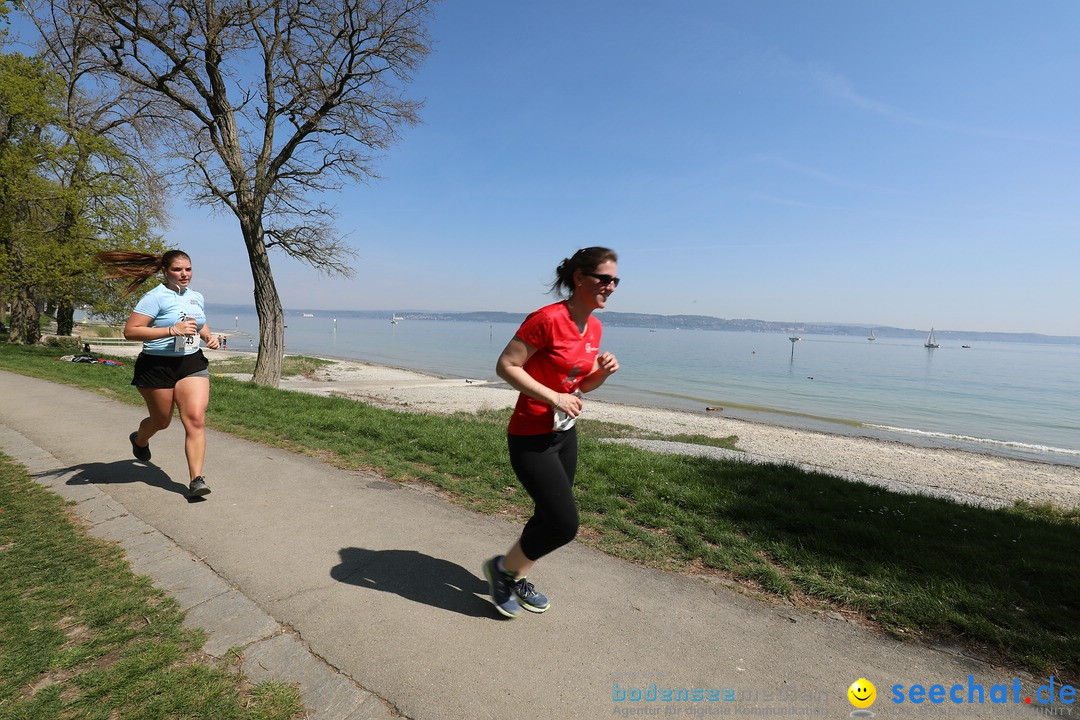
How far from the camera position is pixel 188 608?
9.12 ft

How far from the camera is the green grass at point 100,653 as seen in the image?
2049 mm

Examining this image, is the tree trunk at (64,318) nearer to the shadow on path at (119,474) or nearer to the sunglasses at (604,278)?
the shadow on path at (119,474)

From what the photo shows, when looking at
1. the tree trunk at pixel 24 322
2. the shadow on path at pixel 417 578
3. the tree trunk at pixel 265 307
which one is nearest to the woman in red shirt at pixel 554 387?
the shadow on path at pixel 417 578

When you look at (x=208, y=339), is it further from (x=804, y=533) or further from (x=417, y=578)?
(x=804, y=533)

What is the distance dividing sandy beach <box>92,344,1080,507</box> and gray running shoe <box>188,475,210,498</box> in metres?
7.29

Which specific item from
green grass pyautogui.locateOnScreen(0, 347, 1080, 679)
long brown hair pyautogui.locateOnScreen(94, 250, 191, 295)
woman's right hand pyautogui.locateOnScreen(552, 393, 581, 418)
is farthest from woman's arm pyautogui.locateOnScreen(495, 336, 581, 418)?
long brown hair pyautogui.locateOnScreen(94, 250, 191, 295)

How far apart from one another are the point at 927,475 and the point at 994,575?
11.3 m

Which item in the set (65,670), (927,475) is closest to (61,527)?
(65,670)

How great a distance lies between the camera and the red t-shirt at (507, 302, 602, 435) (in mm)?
2666

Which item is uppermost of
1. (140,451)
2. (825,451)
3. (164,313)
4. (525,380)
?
(164,313)

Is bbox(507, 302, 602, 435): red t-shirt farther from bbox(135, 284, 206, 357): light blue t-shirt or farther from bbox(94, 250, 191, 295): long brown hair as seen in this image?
bbox(94, 250, 191, 295): long brown hair

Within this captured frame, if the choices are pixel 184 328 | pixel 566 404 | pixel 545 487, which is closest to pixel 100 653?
pixel 545 487

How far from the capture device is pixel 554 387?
277 cm

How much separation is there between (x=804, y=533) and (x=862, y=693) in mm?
1921
